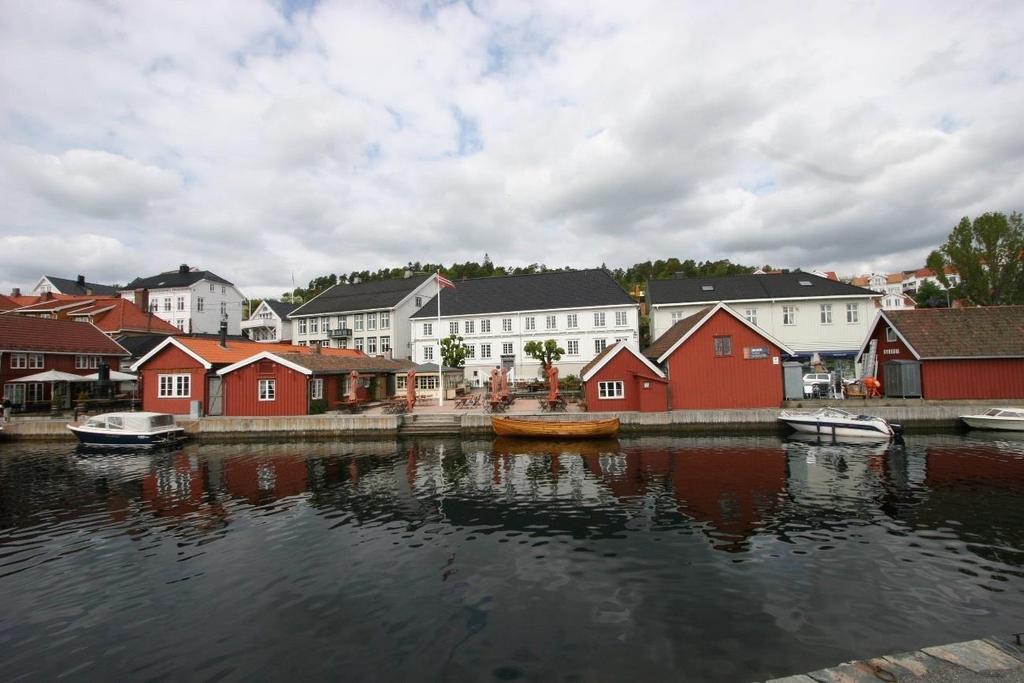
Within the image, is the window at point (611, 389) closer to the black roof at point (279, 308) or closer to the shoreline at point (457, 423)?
the shoreline at point (457, 423)

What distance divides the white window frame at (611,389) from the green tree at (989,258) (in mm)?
40105

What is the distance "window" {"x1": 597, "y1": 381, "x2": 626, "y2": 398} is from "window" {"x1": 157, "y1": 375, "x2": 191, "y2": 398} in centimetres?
2683

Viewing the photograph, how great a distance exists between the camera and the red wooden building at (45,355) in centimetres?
3644

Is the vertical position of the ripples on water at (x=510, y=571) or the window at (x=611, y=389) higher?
the window at (x=611, y=389)

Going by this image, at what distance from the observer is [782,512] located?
1402cm

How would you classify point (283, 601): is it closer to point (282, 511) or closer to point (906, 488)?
point (282, 511)

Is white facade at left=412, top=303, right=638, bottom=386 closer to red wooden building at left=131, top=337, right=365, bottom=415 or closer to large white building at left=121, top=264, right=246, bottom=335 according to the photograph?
→ red wooden building at left=131, top=337, right=365, bottom=415

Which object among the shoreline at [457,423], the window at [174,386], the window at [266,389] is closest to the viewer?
the shoreline at [457,423]

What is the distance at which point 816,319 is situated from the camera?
46.3 meters

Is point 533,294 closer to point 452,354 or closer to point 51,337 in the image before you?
point 452,354

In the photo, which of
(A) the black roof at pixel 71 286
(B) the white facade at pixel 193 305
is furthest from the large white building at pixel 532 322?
(A) the black roof at pixel 71 286

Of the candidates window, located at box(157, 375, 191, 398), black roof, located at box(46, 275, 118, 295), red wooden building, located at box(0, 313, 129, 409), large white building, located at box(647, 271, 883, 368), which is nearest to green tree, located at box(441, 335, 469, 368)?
window, located at box(157, 375, 191, 398)

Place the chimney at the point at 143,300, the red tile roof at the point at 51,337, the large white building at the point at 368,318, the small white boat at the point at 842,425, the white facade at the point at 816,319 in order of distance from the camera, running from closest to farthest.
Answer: the small white boat at the point at 842,425, the red tile roof at the point at 51,337, the white facade at the point at 816,319, the large white building at the point at 368,318, the chimney at the point at 143,300

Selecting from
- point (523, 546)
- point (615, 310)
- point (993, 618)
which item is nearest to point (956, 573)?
point (993, 618)
